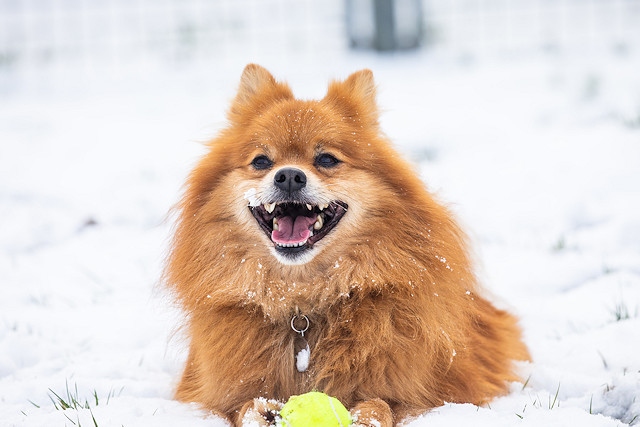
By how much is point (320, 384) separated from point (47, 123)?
21.6 ft

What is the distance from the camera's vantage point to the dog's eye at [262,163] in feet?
10.9

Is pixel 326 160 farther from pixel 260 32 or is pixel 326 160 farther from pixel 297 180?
pixel 260 32

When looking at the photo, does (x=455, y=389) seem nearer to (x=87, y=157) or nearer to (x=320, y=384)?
(x=320, y=384)

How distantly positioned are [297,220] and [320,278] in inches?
11.9

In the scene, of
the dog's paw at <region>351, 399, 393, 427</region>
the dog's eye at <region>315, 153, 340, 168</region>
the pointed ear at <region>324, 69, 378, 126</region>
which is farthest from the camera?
the pointed ear at <region>324, 69, 378, 126</region>

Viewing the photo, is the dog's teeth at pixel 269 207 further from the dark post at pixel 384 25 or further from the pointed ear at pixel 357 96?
the dark post at pixel 384 25

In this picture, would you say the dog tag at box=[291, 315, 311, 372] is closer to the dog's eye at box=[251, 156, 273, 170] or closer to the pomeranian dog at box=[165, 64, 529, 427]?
the pomeranian dog at box=[165, 64, 529, 427]

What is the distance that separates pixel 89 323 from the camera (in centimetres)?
443

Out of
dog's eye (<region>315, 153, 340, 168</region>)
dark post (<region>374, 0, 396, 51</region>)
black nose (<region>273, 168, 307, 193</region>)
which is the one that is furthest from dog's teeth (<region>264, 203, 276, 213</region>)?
dark post (<region>374, 0, 396, 51</region>)

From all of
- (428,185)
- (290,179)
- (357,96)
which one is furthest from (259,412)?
(357,96)

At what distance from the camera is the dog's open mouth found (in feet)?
10.5

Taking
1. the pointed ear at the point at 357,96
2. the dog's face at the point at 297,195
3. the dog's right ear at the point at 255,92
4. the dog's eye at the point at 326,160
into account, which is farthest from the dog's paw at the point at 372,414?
the dog's right ear at the point at 255,92

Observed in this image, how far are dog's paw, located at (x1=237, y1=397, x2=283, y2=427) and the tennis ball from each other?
0.11 m

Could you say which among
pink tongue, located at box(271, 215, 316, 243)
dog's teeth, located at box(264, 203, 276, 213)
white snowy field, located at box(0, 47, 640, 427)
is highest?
dog's teeth, located at box(264, 203, 276, 213)
